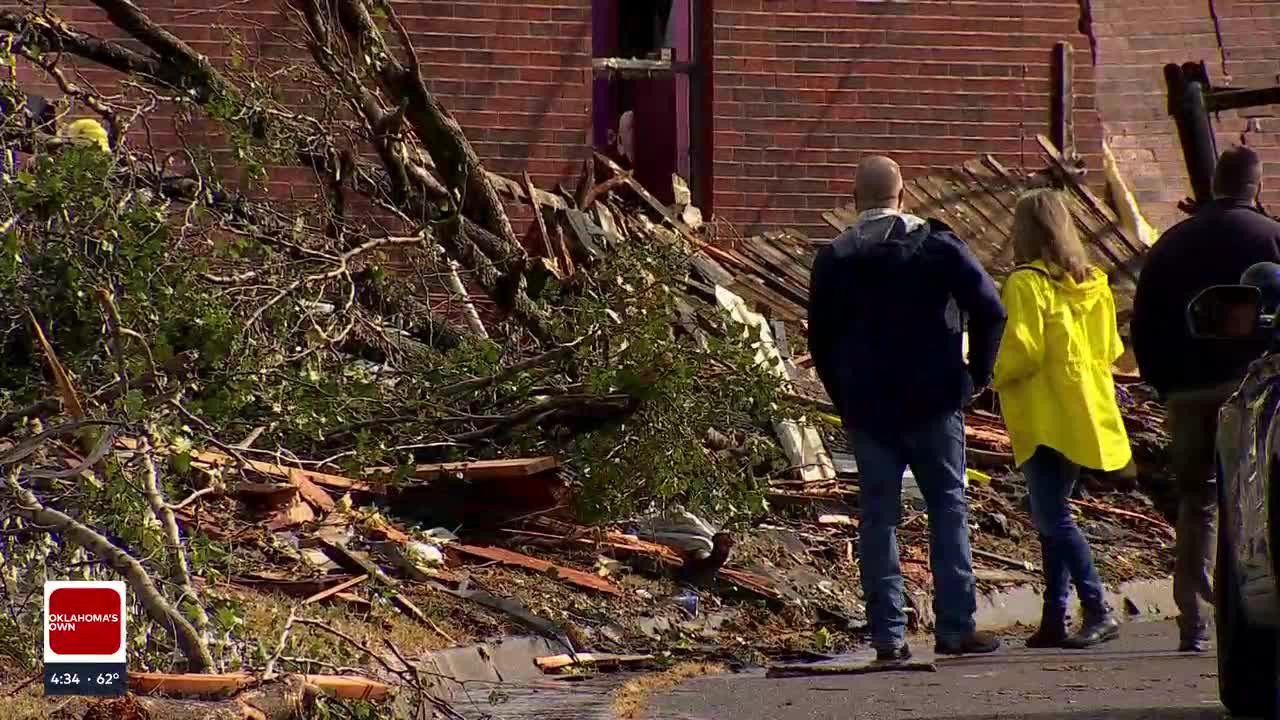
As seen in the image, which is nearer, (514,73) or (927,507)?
(927,507)

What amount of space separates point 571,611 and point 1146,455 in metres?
5.16

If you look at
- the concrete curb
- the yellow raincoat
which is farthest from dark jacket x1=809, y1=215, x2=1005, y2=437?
the concrete curb

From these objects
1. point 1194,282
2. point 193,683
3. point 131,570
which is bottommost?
point 193,683

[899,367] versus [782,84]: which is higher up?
[782,84]

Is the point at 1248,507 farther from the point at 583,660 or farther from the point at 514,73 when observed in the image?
the point at 514,73

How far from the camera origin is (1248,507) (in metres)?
6.25

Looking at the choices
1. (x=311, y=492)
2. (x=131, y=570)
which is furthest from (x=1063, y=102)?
(x=131, y=570)

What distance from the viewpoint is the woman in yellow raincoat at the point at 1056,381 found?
8.81 meters

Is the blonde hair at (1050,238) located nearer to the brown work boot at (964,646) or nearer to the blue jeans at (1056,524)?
the blue jeans at (1056,524)

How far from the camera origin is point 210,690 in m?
6.32

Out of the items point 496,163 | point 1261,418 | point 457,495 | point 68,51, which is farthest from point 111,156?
point 496,163

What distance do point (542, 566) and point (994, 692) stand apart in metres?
2.50

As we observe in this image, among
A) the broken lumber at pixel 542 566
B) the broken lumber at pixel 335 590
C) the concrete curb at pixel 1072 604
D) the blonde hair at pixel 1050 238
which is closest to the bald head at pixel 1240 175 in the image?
the blonde hair at pixel 1050 238

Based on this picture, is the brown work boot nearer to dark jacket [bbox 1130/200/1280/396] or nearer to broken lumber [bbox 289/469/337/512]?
dark jacket [bbox 1130/200/1280/396]
